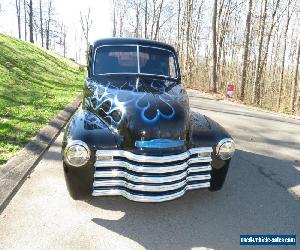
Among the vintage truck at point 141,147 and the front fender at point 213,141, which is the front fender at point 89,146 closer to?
the vintage truck at point 141,147

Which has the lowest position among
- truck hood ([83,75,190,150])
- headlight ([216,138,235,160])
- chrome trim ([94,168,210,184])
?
chrome trim ([94,168,210,184])

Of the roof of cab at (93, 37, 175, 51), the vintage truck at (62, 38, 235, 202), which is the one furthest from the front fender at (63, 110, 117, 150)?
the roof of cab at (93, 37, 175, 51)

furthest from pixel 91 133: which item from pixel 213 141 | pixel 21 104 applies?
pixel 21 104

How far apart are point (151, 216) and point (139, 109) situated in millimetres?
1390

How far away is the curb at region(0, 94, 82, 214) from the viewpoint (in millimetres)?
4832

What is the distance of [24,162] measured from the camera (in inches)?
232

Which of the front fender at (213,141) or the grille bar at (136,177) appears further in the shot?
the front fender at (213,141)

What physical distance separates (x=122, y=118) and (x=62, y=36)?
87.8 meters

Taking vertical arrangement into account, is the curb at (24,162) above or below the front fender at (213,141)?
below

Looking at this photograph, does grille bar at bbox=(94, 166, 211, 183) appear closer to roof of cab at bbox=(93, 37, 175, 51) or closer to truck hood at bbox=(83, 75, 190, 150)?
truck hood at bbox=(83, 75, 190, 150)

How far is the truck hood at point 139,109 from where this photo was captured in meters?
4.27

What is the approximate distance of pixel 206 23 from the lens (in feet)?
158

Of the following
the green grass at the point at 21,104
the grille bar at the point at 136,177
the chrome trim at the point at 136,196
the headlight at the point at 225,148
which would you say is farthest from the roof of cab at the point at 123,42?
the chrome trim at the point at 136,196

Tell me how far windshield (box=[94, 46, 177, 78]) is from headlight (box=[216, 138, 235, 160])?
205cm
